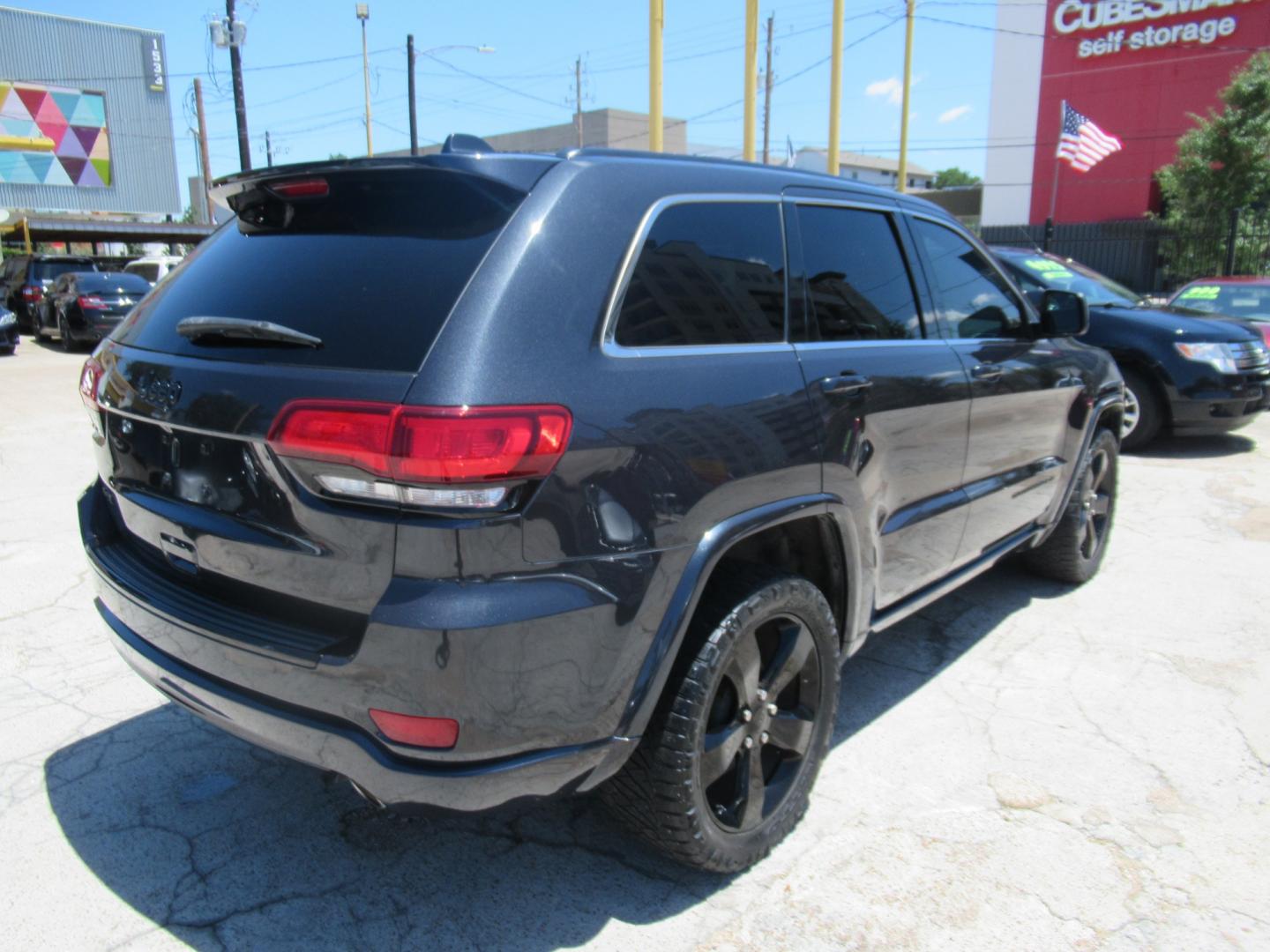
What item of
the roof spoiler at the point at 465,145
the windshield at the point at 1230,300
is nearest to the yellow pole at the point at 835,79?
the windshield at the point at 1230,300

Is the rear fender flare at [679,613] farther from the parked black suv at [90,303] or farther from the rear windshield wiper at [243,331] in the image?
the parked black suv at [90,303]

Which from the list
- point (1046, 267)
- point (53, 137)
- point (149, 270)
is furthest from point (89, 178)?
point (1046, 267)

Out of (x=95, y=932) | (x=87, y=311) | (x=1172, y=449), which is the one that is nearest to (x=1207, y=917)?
(x=95, y=932)

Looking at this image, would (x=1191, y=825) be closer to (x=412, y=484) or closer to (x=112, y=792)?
(x=412, y=484)

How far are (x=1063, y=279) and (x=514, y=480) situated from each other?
26.6 ft

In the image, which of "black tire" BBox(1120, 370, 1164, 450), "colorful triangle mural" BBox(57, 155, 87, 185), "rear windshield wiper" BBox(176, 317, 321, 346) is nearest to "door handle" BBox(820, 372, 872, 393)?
"rear windshield wiper" BBox(176, 317, 321, 346)

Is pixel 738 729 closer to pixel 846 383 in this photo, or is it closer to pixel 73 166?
pixel 846 383

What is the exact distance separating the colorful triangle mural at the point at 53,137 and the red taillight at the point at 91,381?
160ft

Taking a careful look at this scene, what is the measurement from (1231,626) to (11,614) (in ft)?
18.2

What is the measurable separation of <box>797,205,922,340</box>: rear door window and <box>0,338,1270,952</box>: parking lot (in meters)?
1.42

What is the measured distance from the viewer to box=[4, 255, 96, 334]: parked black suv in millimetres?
19500

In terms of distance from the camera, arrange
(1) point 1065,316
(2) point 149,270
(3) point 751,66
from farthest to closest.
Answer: (2) point 149,270
(3) point 751,66
(1) point 1065,316

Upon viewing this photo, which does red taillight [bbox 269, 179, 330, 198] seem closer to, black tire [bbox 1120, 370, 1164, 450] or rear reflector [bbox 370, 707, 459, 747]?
rear reflector [bbox 370, 707, 459, 747]

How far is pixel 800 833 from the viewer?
2.75 m
